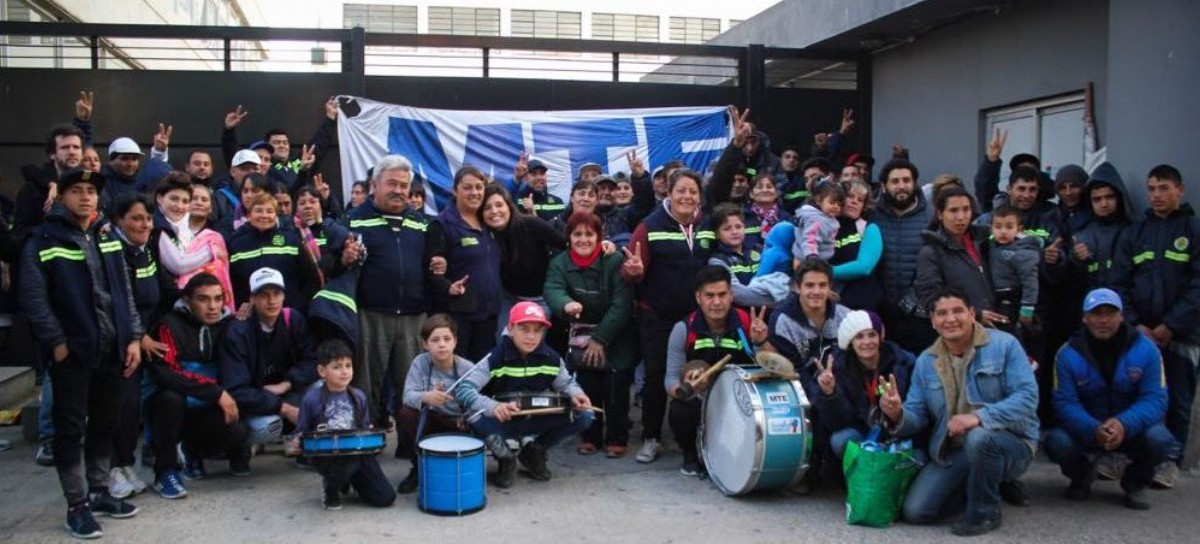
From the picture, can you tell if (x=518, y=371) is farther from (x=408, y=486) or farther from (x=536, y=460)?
(x=408, y=486)

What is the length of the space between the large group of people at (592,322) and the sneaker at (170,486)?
0.02 meters

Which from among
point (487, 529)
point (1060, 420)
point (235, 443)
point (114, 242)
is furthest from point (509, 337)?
point (1060, 420)

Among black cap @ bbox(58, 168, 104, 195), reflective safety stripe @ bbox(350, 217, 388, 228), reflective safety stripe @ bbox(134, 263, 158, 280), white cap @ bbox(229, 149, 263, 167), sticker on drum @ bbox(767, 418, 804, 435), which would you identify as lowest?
sticker on drum @ bbox(767, 418, 804, 435)

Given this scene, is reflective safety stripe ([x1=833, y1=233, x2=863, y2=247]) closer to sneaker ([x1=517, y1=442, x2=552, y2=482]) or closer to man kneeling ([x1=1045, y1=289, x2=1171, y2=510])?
man kneeling ([x1=1045, y1=289, x2=1171, y2=510])

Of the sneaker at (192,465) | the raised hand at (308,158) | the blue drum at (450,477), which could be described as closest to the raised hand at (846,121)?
the raised hand at (308,158)

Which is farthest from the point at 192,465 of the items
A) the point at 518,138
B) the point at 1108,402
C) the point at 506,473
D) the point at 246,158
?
the point at 1108,402

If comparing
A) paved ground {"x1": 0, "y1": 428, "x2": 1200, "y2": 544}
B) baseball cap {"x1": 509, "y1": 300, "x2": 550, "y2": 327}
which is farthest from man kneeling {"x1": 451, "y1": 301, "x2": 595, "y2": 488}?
paved ground {"x1": 0, "y1": 428, "x2": 1200, "y2": 544}

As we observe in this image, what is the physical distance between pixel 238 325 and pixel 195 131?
486cm

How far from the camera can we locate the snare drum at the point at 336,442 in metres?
5.52

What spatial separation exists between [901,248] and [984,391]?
5.15 ft

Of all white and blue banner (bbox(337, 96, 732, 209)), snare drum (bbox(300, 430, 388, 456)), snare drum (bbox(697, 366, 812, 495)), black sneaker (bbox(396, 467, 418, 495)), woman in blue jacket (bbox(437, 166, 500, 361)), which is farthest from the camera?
white and blue banner (bbox(337, 96, 732, 209))

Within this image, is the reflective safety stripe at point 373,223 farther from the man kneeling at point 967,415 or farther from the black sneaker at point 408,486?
the man kneeling at point 967,415

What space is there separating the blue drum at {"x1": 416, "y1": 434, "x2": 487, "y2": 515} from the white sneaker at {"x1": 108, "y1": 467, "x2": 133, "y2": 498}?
171 centimetres

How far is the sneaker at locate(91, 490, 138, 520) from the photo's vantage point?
5484mm
